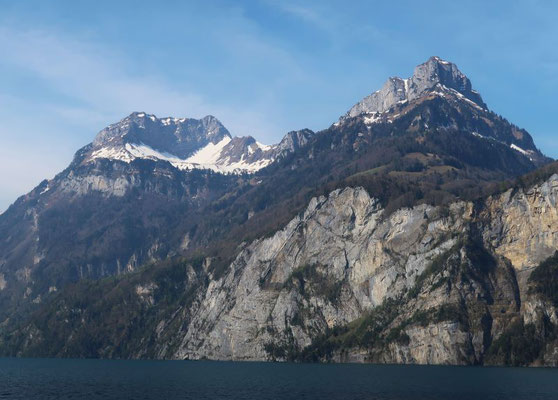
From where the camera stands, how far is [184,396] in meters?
122

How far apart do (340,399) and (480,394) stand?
2458 centimetres

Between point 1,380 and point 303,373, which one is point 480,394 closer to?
point 303,373

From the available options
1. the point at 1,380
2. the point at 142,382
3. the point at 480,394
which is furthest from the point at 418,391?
the point at 1,380

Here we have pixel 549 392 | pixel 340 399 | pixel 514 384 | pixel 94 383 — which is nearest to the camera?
pixel 340 399

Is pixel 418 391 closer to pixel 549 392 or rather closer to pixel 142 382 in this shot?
pixel 549 392

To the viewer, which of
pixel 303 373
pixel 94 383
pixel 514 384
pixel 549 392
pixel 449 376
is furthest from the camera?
pixel 303 373

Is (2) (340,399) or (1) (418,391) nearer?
(2) (340,399)

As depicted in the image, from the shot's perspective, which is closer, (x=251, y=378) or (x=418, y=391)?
(x=418, y=391)

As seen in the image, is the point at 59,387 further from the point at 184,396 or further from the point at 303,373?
the point at 303,373

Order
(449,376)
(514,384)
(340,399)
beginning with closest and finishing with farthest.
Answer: (340,399) < (514,384) < (449,376)

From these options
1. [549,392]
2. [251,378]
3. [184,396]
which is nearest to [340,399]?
[184,396]

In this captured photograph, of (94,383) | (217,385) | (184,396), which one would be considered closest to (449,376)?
(217,385)

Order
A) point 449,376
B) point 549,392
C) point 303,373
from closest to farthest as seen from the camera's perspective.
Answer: point 549,392 → point 449,376 → point 303,373

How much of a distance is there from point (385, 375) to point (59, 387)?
71.6 m
